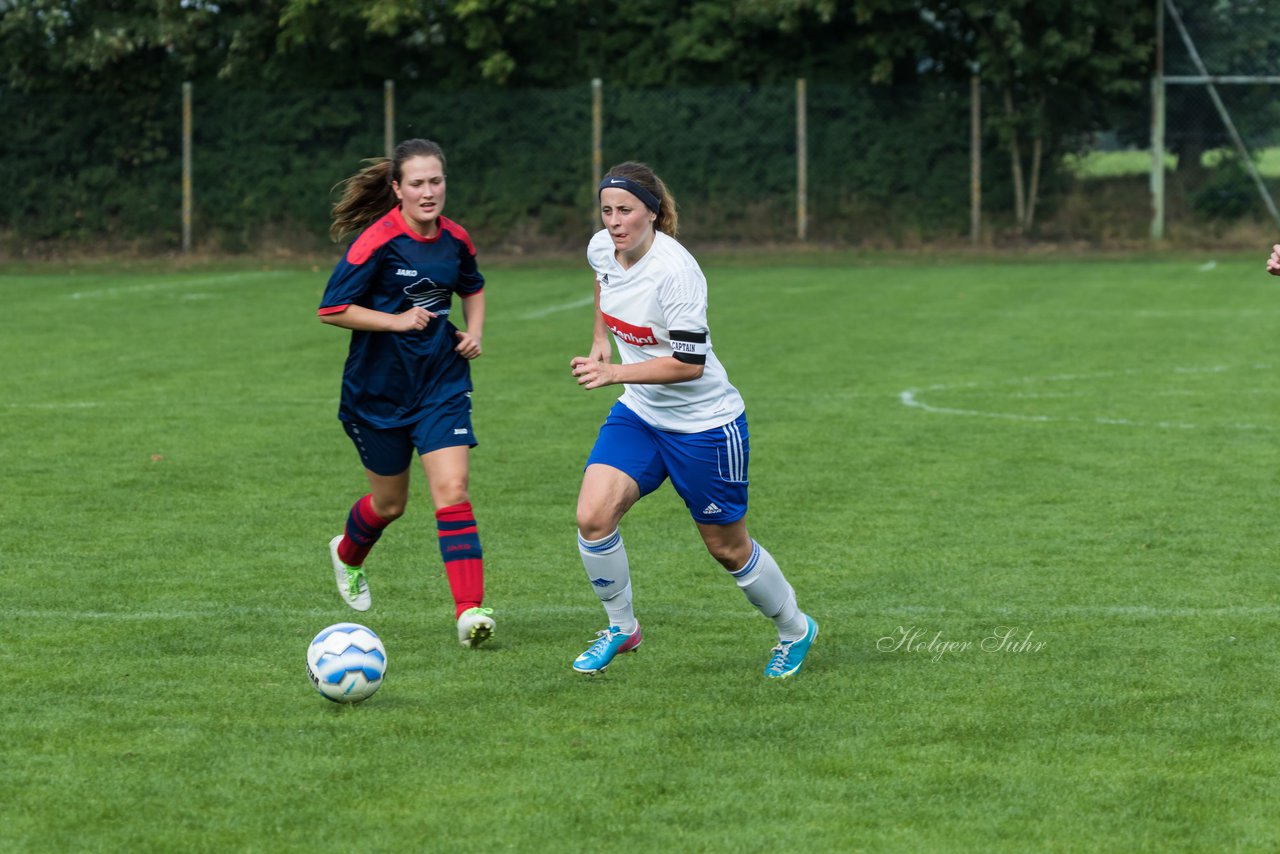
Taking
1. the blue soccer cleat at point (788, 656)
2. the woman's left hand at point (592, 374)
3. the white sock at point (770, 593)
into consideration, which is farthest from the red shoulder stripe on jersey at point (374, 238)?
the blue soccer cleat at point (788, 656)

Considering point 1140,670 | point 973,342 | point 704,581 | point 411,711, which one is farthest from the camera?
point 973,342

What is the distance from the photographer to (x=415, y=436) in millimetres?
7199

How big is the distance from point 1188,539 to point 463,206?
959 inches

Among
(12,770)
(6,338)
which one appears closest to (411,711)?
(12,770)

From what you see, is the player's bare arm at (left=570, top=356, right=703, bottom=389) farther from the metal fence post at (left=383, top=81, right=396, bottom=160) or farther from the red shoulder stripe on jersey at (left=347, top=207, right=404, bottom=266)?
the metal fence post at (left=383, top=81, right=396, bottom=160)

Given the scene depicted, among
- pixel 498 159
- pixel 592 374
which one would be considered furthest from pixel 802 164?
pixel 592 374

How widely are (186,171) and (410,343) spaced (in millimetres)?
25302

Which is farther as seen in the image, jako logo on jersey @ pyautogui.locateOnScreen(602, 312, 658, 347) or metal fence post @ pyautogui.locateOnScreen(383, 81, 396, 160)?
metal fence post @ pyautogui.locateOnScreen(383, 81, 396, 160)

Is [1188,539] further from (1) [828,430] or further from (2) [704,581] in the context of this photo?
(1) [828,430]

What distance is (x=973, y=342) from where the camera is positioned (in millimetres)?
17797

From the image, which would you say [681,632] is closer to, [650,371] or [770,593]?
[770,593]

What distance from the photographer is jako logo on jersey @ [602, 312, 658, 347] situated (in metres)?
6.39

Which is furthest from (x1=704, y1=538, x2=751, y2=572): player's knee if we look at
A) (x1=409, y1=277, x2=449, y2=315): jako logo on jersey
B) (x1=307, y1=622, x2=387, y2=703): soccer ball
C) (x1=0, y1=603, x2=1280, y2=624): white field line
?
(x1=409, y1=277, x2=449, y2=315): jako logo on jersey

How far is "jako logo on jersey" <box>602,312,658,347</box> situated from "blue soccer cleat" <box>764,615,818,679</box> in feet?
3.52
